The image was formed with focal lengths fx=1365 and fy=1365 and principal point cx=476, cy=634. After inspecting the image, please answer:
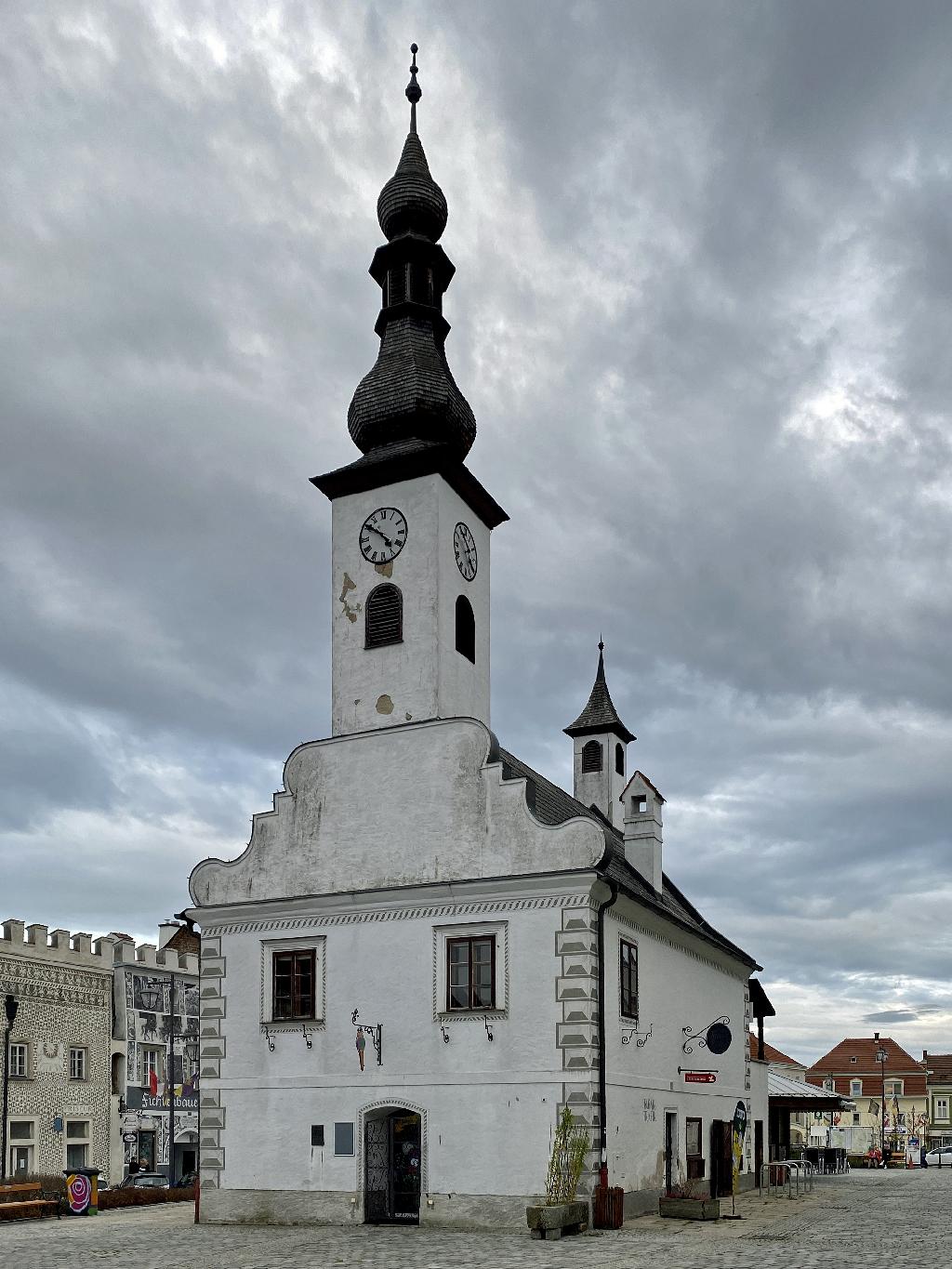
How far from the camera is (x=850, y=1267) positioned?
17.9m

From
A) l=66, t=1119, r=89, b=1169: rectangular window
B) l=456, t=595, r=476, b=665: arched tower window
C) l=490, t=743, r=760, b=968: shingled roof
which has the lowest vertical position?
l=66, t=1119, r=89, b=1169: rectangular window

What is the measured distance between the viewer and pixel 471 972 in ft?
82.1

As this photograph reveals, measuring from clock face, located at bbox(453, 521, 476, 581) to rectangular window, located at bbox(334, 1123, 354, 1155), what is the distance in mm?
11480

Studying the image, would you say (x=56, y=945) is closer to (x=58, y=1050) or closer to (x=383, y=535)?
(x=58, y=1050)

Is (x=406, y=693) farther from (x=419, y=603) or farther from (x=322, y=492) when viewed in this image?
(x=322, y=492)

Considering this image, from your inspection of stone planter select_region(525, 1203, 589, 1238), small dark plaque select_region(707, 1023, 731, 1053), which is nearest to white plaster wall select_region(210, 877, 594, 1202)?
stone planter select_region(525, 1203, 589, 1238)

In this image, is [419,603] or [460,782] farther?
[419,603]

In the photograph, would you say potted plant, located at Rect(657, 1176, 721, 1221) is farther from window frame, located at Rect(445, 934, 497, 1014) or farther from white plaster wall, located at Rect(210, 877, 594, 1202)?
window frame, located at Rect(445, 934, 497, 1014)

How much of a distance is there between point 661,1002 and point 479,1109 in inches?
236

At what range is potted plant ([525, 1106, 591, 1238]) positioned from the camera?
72.2 feet

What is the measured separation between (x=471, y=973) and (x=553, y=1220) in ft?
15.2

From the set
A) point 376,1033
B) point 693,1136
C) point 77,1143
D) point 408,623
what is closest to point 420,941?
point 376,1033

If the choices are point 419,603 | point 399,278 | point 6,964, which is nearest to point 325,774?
point 419,603

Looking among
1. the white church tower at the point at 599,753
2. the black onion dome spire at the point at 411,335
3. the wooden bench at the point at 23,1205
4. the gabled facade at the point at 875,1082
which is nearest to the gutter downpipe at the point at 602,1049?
the black onion dome spire at the point at 411,335
